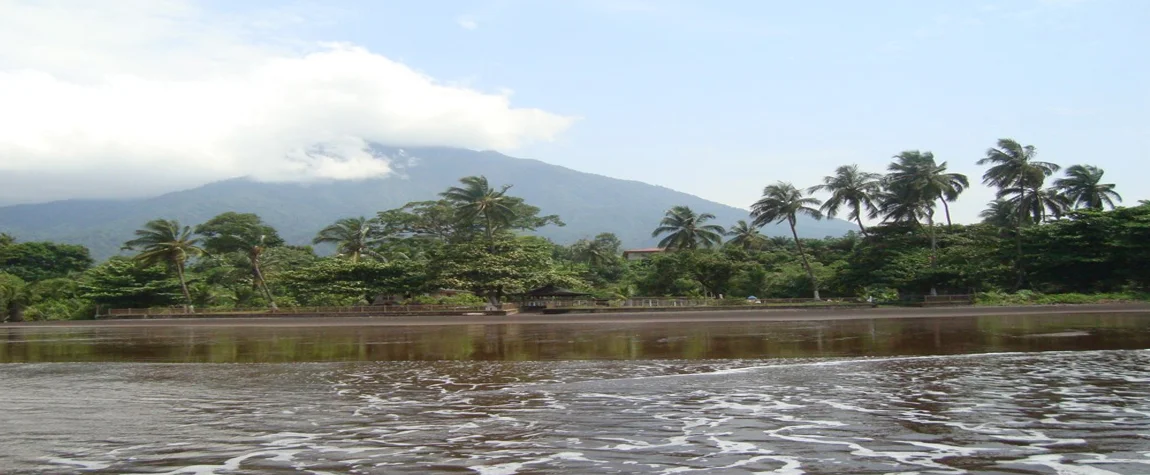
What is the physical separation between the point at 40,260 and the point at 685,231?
5362 cm

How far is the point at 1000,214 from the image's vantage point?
5112 cm

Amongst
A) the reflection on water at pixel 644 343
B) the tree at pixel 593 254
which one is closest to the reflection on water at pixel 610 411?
the reflection on water at pixel 644 343

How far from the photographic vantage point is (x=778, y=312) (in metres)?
29.7

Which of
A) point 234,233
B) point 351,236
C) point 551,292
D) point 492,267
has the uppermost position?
point 234,233

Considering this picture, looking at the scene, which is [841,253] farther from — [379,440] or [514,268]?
[379,440]

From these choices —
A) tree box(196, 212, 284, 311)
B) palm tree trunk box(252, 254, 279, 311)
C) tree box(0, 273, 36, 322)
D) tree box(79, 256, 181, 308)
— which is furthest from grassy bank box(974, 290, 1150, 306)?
tree box(0, 273, 36, 322)

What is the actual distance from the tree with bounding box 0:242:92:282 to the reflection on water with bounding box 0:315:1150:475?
54.3m

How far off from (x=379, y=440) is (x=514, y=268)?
101 feet

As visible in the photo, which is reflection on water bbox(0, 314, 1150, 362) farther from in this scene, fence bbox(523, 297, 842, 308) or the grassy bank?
fence bbox(523, 297, 842, 308)

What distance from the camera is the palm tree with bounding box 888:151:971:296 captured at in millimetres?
37969

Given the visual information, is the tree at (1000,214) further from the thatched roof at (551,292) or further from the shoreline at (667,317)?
the thatched roof at (551,292)

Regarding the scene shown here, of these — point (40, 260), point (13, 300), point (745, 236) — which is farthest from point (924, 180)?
point (40, 260)

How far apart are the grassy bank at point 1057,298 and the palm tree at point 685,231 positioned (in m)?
18.5

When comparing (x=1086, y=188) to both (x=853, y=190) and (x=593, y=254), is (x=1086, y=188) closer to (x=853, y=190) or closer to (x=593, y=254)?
(x=853, y=190)
